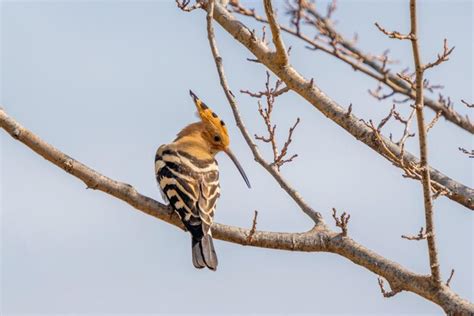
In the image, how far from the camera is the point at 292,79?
5.42 metres

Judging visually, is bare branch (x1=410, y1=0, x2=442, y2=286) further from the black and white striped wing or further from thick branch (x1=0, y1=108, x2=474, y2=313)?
the black and white striped wing

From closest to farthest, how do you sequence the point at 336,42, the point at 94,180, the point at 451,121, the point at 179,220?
the point at 94,180, the point at 179,220, the point at 336,42, the point at 451,121

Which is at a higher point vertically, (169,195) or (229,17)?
(229,17)

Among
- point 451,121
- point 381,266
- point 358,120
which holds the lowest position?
point 381,266

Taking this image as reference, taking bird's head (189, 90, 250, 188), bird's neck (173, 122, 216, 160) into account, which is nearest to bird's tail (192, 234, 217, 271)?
bird's neck (173, 122, 216, 160)

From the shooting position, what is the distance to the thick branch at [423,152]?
4105mm

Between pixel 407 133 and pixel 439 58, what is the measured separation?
2.17 feet

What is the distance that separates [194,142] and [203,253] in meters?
1.48

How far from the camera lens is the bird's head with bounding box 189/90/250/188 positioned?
7094mm

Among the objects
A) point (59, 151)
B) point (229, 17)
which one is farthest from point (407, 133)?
point (59, 151)

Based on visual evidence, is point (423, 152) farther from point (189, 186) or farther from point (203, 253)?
point (189, 186)

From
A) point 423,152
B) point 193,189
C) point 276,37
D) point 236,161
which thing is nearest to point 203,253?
point 193,189

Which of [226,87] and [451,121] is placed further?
[451,121]

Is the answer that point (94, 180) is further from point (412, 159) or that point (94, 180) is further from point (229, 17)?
point (412, 159)
